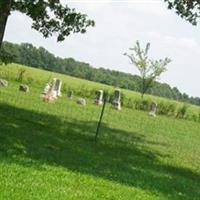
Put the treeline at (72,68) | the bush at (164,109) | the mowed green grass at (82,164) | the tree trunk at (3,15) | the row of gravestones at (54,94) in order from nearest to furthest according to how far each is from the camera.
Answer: the mowed green grass at (82,164) → the tree trunk at (3,15) → the row of gravestones at (54,94) → the bush at (164,109) → the treeline at (72,68)

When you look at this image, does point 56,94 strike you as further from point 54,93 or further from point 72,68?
point 72,68

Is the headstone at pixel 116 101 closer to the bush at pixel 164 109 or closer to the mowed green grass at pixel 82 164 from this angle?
the bush at pixel 164 109

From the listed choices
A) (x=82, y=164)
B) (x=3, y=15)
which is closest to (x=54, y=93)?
(x=3, y=15)

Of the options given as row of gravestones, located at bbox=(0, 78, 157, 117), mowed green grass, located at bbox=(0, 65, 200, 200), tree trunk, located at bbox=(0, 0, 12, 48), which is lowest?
mowed green grass, located at bbox=(0, 65, 200, 200)

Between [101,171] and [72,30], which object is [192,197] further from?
[72,30]

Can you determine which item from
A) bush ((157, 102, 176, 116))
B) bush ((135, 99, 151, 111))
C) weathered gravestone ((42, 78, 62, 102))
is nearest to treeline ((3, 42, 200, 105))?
bush ((135, 99, 151, 111))

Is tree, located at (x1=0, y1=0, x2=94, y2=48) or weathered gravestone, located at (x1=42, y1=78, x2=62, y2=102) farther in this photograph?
weathered gravestone, located at (x1=42, y1=78, x2=62, y2=102)

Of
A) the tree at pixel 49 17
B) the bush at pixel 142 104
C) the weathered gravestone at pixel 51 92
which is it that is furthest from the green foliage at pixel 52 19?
the bush at pixel 142 104

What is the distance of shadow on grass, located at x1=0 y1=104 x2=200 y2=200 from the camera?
15859mm

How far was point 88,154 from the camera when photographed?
19.3m

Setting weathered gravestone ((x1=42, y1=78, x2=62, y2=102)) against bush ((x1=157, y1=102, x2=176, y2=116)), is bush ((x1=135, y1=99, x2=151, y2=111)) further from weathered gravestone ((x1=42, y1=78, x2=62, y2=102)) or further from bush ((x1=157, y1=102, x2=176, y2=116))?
weathered gravestone ((x1=42, y1=78, x2=62, y2=102))

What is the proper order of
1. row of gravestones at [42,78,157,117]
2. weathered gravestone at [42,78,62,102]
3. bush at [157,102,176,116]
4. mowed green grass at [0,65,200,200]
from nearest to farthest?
1. mowed green grass at [0,65,200,200]
2. weathered gravestone at [42,78,62,102]
3. row of gravestones at [42,78,157,117]
4. bush at [157,102,176,116]

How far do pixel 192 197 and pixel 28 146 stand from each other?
16.7 feet

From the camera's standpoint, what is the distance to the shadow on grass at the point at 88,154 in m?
15.9
